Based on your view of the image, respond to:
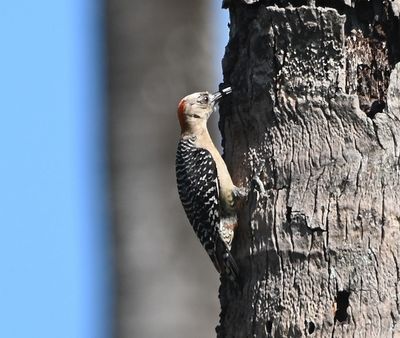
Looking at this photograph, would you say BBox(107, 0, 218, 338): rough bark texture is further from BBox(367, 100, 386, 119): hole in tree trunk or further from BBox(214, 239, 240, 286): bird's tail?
BBox(367, 100, 386, 119): hole in tree trunk

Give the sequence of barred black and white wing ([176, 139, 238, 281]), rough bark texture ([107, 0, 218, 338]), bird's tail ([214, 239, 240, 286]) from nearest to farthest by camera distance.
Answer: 1. rough bark texture ([107, 0, 218, 338])
2. bird's tail ([214, 239, 240, 286])
3. barred black and white wing ([176, 139, 238, 281])

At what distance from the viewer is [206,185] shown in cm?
895

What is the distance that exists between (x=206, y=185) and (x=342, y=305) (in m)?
1.74

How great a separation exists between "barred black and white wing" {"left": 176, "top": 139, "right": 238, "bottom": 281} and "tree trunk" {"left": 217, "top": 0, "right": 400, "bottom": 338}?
0.13 meters

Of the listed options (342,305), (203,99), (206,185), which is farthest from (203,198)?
(342,305)

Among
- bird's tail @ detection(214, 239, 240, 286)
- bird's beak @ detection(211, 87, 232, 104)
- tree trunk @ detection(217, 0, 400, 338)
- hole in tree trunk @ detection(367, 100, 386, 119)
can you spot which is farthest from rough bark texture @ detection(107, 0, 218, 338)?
hole in tree trunk @ detection(367, 100, 386, 119)

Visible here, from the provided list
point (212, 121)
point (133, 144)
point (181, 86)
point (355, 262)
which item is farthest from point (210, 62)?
point (212, 121)

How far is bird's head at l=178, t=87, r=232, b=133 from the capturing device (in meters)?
9.00

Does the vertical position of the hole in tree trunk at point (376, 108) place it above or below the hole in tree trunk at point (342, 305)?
above

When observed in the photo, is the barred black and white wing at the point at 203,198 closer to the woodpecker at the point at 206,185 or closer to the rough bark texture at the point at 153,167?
the woodpecker at the point at 206,185

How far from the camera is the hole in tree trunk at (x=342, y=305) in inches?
292

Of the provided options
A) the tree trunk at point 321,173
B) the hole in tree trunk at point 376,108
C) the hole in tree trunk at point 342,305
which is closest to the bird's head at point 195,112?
the tree trunk at point 321,173

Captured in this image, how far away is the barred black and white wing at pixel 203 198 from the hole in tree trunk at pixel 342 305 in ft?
2.39

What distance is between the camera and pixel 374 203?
752 cm
